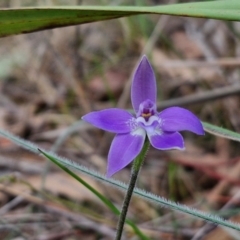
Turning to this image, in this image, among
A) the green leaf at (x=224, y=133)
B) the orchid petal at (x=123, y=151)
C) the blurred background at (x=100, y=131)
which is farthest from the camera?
the blurred background at (x=100, y=131)

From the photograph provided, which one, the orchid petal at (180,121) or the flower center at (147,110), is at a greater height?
the flower center at (147,110)

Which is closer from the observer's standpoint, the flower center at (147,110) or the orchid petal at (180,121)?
the orchid petal at (180,121)

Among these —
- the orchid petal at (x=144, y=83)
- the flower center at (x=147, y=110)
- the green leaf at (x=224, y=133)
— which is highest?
the green leaf at (x=224, y=133)

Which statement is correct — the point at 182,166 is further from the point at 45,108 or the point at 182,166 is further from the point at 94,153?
the point at 45,108

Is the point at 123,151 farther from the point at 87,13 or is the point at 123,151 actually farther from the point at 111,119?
the point at 87,13

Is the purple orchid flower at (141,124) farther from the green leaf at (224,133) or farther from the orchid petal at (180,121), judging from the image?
the green leaf at (224,133)

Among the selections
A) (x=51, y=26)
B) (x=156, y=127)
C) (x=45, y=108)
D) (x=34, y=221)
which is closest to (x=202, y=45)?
(x=45, y=108)

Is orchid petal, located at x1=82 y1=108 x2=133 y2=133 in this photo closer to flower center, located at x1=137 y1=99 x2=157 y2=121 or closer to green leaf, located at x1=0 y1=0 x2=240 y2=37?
flower center, located at x1=137 y1=99 x2=157 y2=121

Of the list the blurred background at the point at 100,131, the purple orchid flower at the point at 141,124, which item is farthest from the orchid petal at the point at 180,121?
the blurred background at the point at 100,131
